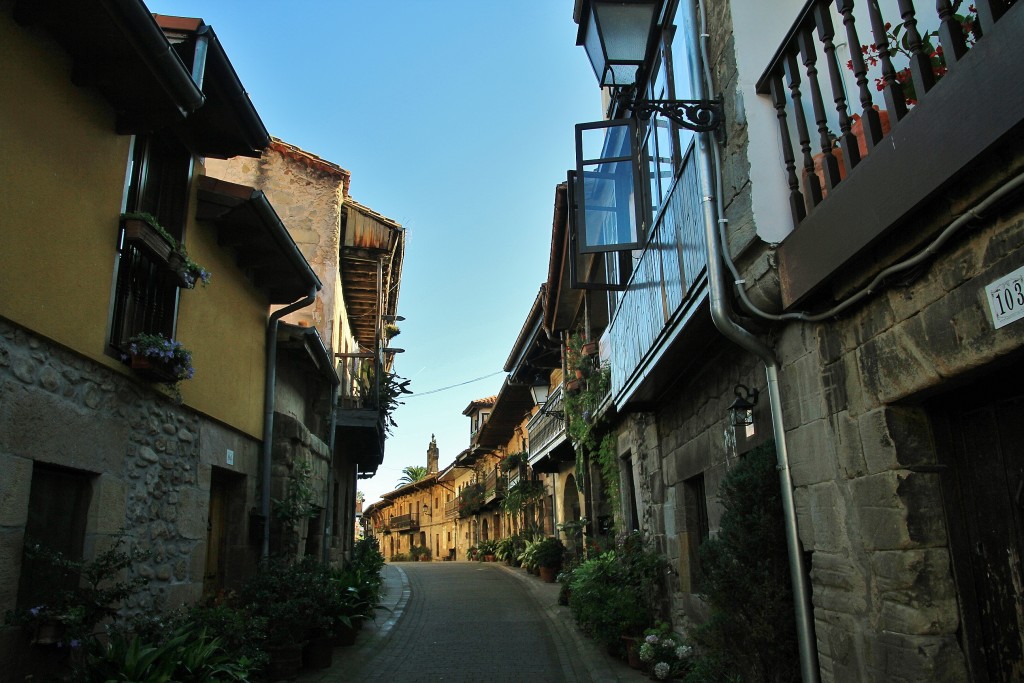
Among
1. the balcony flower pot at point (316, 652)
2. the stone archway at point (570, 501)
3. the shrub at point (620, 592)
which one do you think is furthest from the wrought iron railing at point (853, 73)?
the stone archway at point (570, 501)

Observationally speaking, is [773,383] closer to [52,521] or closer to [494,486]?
Answer: [52,521]

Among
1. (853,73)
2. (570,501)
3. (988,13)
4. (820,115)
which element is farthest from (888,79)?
(570,501)

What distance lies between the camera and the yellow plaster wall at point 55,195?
14.0 ft

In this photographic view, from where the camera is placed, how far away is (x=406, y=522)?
47.6 meters

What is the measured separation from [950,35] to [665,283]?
3.23 meters

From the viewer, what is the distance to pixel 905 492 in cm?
329

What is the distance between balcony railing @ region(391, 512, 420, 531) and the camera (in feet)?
153

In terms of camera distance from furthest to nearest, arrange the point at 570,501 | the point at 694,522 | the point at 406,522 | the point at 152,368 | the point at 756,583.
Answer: the point at 406,522, the point at 570,501, the point at 694,522, the point at 152,368, the point at 756,583

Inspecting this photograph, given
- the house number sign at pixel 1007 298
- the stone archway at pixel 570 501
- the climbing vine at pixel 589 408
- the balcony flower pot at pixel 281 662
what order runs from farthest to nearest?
the stone archway at pixel 570 501 → the climbing vine at pixel 589 408 → the balcony flower pot at pixel 281 662 → the house number sign at pixel 1007 298

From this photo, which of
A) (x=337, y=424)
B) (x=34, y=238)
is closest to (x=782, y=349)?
(x=34, y=238)

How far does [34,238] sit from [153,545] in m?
2.76

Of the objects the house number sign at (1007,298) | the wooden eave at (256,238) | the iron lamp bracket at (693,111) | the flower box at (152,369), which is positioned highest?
the wooden eave at (256,238)

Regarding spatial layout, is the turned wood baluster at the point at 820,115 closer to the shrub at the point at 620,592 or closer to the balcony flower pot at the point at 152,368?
the balcony flower pot at the point at 152,368

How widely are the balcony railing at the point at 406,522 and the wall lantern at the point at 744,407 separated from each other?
43.2 metres
